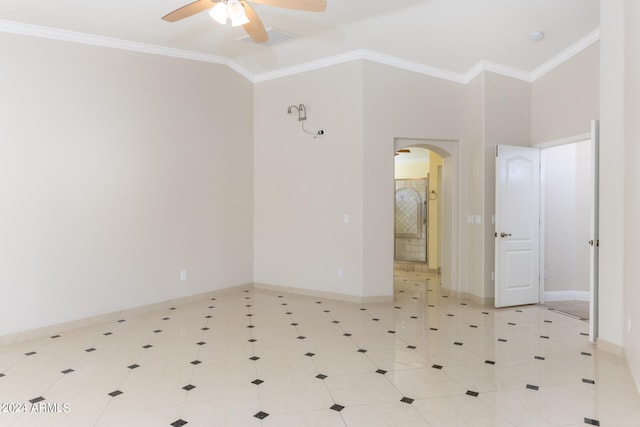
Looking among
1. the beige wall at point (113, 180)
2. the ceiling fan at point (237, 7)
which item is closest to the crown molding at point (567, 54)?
the ceiling fan at point (237, 7)

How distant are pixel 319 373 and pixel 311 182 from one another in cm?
327

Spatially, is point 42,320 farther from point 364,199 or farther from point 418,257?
point 418,257

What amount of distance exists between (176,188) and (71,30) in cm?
214

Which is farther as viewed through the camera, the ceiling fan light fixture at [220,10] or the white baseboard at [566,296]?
the white baseboard at [566,296]

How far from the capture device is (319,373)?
3.44 metres

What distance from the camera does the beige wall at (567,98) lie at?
4.85 m

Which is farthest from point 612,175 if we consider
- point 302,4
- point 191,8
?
point 191,8

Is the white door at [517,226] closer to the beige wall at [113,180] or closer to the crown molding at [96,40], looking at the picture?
the beige wall at [113,180]

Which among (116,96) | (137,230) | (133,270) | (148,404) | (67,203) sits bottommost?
(148,404)

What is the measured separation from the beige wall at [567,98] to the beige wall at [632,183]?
141 centimetres

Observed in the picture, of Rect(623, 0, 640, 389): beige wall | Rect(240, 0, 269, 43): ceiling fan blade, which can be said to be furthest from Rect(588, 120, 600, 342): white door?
Rect(240, 0, 269, 43): ceiling fan blade

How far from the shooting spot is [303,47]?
A: 5.55 m

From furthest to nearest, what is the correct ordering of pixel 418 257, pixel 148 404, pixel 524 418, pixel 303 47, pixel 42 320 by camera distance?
pixel 418 257, pixel 303 47, pixel 42 320, pixel 148 404, pixel 524 418

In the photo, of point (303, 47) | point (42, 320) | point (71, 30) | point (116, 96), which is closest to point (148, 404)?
point (42, 320)
